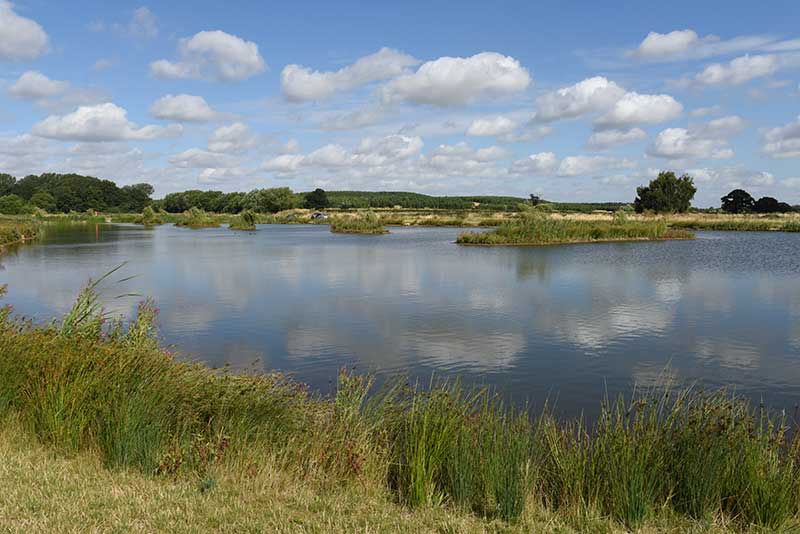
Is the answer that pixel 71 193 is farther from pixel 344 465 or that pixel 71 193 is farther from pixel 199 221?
pixel 344 465

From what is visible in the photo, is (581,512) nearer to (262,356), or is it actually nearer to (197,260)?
(262,356)

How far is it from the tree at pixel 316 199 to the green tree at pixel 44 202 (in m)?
59.1

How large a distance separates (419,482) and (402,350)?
25.9 ft

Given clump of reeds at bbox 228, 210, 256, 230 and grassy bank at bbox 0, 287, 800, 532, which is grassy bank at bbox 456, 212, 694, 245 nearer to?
clump of reeds at bbox 228, 210, 256, 230

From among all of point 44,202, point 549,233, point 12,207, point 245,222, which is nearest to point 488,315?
point 549,233

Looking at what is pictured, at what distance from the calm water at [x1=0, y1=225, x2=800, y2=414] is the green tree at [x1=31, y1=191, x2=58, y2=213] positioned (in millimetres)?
120687

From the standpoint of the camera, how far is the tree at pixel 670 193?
8362cm

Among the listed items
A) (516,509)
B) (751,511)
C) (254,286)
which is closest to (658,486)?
(751,511)

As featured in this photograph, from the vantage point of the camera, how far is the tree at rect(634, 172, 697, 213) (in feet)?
274

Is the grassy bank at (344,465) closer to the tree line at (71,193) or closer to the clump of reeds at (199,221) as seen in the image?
the clump of reeds at (199,221)

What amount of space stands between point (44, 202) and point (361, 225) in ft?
344

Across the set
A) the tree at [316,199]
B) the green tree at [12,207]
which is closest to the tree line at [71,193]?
the green tree at [12,207]

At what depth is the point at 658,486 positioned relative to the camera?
229 inches

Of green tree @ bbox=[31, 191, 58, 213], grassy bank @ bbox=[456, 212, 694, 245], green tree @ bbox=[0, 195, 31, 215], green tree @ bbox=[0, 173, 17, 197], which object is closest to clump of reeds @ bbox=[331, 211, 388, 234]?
grassy bank @ bbox=[456, 212, 694, 245]
